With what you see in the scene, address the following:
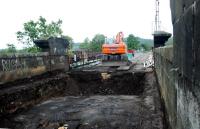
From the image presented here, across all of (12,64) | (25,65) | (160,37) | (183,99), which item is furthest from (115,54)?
(183,99)

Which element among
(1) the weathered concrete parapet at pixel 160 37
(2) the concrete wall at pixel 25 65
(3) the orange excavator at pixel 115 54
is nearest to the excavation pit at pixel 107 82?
(2) the concrete wall at pixel 25 65

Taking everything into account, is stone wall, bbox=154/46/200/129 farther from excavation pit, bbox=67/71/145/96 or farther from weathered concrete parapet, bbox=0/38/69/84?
excavation pit, bbox=67/71/145/96

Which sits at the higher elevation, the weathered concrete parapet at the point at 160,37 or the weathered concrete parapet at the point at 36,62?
the weathered concrete parapet at the point at 160,37

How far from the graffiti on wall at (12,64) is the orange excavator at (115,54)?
1195cm

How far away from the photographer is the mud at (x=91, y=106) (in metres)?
7.43

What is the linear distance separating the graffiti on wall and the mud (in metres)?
0.74

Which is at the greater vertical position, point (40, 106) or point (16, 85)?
point (16, 85)

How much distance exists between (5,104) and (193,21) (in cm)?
804

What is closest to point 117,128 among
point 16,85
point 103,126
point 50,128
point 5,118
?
point 103,126

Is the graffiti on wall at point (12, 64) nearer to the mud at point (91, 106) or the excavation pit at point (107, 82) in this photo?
the mud at point (91, 106)

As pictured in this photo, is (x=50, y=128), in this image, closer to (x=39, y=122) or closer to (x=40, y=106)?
(x=39, y=122)

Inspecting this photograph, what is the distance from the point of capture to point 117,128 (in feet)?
23.3

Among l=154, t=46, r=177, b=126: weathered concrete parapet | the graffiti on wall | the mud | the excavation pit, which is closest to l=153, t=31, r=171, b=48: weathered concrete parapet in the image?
the mud

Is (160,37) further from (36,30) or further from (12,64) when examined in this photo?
(36,30)
